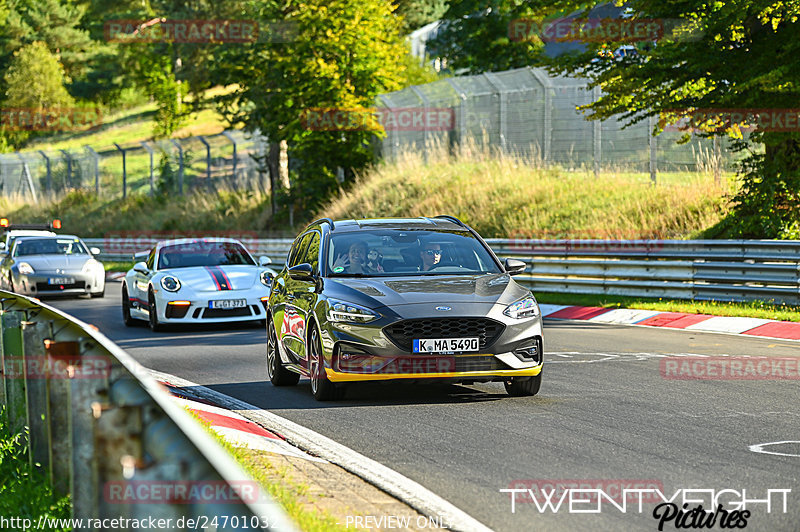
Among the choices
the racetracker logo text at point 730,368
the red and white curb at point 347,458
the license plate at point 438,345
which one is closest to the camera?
the red and white curb at point 347,458

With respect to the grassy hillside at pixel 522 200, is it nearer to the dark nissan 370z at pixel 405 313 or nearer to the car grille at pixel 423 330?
the dark nissan 370z at pixel 405 313

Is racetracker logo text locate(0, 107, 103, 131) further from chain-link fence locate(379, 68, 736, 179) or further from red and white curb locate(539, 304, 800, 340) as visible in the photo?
red and white curb locate(539, 304, 800, 340)

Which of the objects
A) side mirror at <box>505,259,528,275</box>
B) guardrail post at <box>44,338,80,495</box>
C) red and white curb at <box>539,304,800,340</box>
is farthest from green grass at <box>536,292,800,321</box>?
guardrail post at <box>44,338,80,495</box>

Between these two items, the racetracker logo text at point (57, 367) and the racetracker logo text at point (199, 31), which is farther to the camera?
the racetracker logo text at point (199, 31)

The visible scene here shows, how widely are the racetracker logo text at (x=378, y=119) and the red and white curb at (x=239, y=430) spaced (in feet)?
88.2

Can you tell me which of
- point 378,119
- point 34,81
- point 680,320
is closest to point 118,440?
point 680,320

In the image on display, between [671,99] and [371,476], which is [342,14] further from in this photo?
[371,476]

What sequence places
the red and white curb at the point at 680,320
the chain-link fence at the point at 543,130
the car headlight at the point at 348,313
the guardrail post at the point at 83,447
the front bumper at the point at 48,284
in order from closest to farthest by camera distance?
1. the guardrail post at the point at 83,447
2. the car headlight at the point at 348,313
3. the red and white curb at the point at 680,320
4. the front bumper at the point at 48,284
5. the chain-link fence at the point at 543,130

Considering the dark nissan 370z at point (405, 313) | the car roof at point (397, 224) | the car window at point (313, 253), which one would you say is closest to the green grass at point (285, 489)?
the dark nissan 370z at point (405, 313)

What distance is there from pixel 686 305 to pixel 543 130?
47.5 feet

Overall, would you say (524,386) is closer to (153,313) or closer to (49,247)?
(153,313)

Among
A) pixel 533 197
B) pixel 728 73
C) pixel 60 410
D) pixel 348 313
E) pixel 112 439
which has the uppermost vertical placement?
pixel 728 73

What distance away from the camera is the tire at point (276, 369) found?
11.2 meters

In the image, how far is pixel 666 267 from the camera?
19688 mm
